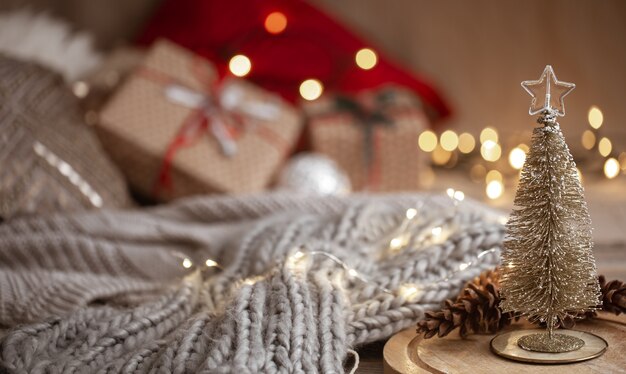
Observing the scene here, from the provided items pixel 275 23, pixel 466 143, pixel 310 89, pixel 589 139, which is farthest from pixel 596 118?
pixel 275 23

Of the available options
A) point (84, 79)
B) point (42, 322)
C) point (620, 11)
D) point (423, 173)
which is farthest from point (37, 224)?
point (620, 11)

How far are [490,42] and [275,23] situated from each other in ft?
1.81

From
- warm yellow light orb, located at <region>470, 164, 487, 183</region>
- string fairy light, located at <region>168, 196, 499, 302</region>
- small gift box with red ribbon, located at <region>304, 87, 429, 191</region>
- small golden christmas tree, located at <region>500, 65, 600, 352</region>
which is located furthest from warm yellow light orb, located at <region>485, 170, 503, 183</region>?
small golden christmas tree, located at <region>500, 65, 600, 352</region>

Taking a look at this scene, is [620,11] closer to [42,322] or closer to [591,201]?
[591,201]

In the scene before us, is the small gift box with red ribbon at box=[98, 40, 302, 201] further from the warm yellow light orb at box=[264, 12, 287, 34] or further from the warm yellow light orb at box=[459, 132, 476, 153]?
the warm yellow light orb at box=[459, 132, 476, 153]

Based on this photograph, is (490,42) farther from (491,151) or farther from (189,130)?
(189,130)

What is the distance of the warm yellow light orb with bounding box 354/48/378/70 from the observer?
1897 mm

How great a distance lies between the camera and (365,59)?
1901 millimetres

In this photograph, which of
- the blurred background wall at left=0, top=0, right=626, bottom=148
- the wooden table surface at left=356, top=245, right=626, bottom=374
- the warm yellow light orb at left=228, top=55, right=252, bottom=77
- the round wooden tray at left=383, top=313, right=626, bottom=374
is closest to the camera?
the round wooden tray at left=383, top=313, right=626, bottom=374

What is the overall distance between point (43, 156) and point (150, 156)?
24cm

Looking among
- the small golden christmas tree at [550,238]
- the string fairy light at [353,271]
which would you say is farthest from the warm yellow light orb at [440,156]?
the small golden christmas tree at [550,238]

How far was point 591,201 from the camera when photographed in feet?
4.59

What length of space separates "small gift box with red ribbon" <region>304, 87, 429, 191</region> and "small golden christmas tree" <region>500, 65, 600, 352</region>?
96 centimetres

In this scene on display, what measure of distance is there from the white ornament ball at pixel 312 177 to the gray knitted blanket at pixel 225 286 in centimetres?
31
